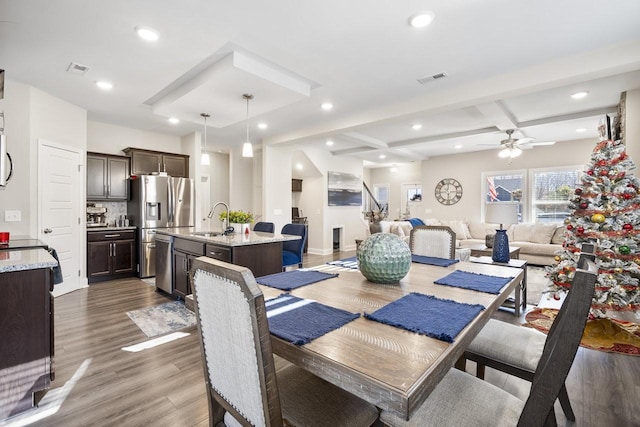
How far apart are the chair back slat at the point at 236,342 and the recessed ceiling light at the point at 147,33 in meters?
2.46

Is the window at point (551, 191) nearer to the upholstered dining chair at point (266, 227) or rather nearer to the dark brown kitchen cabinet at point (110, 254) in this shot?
the upholstered dining chair at point (266, 227)

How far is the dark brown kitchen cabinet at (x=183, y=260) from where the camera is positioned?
11.6 ft

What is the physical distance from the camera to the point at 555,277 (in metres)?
3.35

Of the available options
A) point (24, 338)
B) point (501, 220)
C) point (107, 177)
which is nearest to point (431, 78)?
point (501, 220)

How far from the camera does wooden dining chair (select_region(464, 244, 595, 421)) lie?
57.1 inches

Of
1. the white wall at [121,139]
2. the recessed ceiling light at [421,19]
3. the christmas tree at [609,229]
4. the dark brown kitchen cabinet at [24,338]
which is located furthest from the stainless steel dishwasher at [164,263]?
the christmas tree at [609,229]

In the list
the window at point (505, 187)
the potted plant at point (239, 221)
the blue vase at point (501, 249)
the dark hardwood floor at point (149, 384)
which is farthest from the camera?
the window at point (505, 187)

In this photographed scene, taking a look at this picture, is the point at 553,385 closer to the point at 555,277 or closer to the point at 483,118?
the point at 555,277

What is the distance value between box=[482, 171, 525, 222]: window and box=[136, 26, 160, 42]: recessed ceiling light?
7.68 m

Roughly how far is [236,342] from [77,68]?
3.80 metres

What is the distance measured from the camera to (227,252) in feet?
10.3

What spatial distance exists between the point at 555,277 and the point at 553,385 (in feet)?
10.3

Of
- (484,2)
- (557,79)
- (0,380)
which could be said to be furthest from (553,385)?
(557,79)

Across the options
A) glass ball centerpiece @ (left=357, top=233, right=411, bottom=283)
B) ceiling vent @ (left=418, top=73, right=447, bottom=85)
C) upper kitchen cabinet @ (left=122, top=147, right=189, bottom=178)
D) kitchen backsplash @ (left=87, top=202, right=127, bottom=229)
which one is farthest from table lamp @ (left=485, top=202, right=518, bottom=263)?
kitchen backsplash @ (left=87, top=202, right=127, bottom=229)
